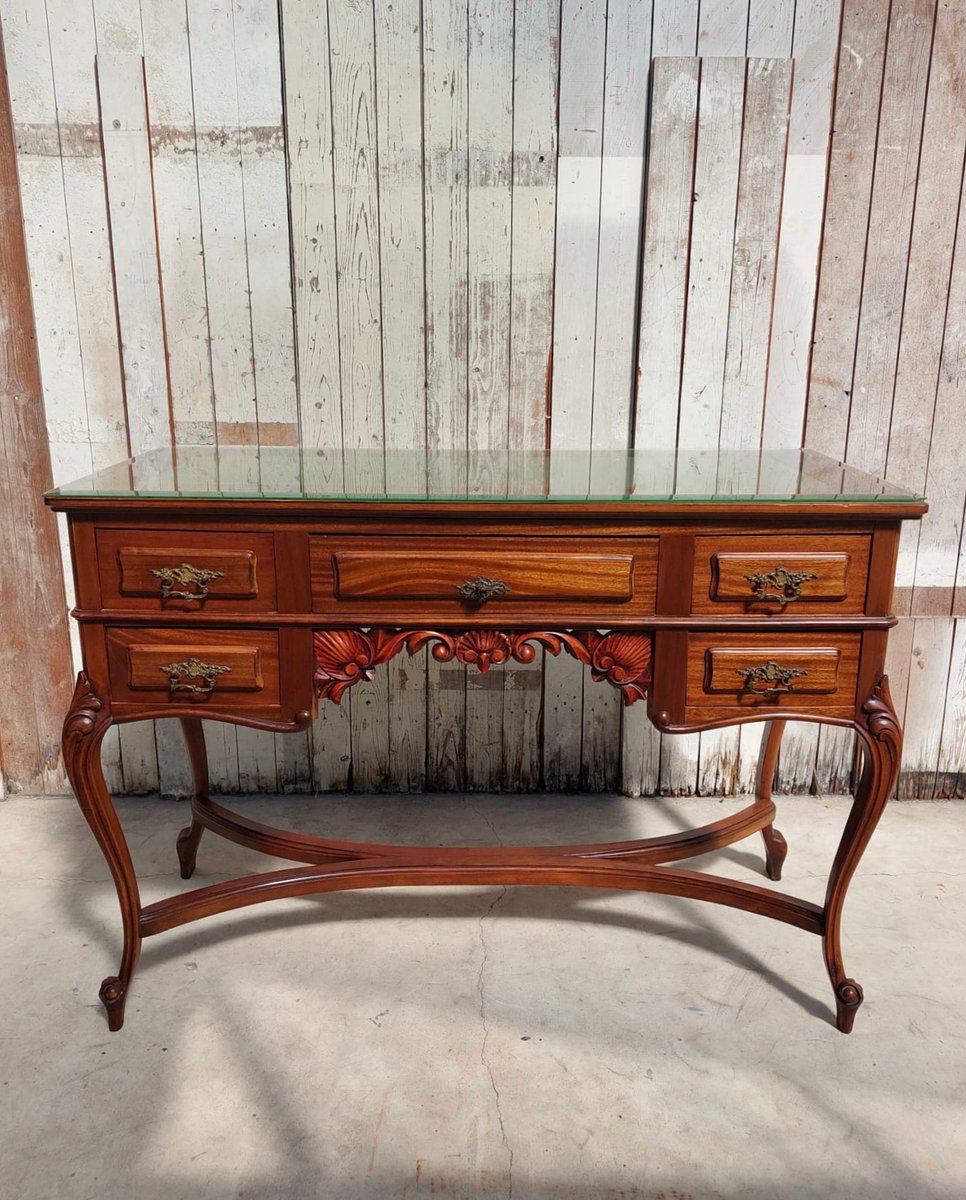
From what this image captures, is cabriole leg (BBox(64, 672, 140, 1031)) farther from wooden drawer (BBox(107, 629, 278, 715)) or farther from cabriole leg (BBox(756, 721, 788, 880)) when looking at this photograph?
cabriole leg (BBox(756, 721, 788, 880))

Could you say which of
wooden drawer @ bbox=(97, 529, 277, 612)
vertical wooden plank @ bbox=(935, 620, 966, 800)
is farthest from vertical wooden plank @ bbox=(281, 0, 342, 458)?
vertical wooden plank @ bbox=(935, 620, 966, 800)

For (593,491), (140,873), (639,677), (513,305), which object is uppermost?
(513,305)

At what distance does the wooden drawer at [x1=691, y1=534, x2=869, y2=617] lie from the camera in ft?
6.58

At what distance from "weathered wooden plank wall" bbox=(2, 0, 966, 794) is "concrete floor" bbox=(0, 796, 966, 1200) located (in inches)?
50.3

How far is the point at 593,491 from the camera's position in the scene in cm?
205

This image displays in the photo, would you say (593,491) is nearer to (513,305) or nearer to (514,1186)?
(513,305)

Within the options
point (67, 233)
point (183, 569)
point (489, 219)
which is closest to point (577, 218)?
point (489, 219)

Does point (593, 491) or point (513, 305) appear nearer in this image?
point (593, 491)

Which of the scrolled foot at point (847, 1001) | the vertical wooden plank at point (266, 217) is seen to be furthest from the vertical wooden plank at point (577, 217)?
the scrolled foot at point (847, 1001)

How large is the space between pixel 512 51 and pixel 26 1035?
2865mm

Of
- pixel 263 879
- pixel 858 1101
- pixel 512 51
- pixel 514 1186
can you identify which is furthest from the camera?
pixel 512 51

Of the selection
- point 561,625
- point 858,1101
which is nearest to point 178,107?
point 561,625

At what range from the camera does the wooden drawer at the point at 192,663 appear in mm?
2066

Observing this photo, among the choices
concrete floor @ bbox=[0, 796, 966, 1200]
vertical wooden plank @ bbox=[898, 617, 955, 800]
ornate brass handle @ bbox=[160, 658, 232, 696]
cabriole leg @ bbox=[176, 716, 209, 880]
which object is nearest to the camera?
concrete floor @ bbox=[0, 796, 966, 1200]
